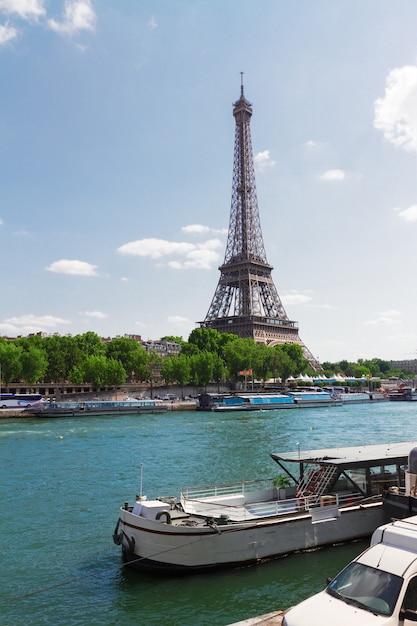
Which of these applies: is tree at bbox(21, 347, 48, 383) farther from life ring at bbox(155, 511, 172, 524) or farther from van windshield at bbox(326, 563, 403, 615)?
van windshield at bbox(326, 563, 403, 615)

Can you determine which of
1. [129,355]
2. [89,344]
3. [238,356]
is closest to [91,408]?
[129,355]

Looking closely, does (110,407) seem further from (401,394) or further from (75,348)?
(401,394)

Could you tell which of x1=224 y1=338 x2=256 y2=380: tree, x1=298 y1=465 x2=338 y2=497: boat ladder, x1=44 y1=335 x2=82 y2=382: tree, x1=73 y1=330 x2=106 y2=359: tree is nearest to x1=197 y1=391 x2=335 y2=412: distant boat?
x1=224 y1=338 x2=256 y2=380: tree

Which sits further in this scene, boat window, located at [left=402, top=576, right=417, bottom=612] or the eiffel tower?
the eiffel tower

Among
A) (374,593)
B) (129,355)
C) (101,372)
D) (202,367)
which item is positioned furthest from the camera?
(129,355)

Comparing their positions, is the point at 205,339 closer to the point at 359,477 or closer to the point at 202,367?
the point at 202,367

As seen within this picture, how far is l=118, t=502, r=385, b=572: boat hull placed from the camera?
14539 millimetres

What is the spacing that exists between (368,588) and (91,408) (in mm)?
71765

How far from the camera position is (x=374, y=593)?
808 cm

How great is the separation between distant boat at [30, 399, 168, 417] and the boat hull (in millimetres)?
60040

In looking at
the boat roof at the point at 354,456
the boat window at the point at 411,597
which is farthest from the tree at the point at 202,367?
the boat window at the point at 411,597

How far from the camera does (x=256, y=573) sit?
14750mm

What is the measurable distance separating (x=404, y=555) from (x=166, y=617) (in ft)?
21.5

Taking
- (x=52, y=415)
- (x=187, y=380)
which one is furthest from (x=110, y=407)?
(x=187, y=380)
